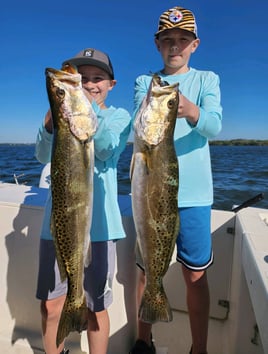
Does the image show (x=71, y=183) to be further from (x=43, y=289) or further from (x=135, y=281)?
(x=135, y=281)

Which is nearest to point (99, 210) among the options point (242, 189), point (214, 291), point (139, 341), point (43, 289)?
point (43, 289)

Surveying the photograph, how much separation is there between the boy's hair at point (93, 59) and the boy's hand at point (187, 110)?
87cm

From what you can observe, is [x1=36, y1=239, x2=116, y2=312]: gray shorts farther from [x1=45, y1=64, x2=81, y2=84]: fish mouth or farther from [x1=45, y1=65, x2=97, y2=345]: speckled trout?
A: [x1=45, y1=64, x2=81, y2=84]: fish mouth

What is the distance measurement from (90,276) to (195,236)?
1.01 metres

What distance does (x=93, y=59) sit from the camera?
8.84 feet

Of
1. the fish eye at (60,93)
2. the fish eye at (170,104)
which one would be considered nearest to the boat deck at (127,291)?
the fish eye at (170,104)

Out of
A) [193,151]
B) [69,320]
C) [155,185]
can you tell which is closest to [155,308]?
[69,320]

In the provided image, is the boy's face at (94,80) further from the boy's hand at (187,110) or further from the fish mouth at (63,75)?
the boy's hand at (187,110)

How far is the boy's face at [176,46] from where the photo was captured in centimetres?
280

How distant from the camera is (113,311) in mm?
3482

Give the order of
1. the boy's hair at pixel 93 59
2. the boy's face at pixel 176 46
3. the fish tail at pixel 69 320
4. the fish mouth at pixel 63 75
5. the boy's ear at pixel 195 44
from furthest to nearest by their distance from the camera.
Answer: the boy's ear at pixel 195 44 → the boy's face at pixel 176 46 → the boy's hair at pixel 93 59 → the fish tail at pixel 69 320 → the fish mouth at pixel 63 75

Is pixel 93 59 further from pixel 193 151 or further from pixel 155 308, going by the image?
pixel 155 308

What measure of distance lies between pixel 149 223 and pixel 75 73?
1.12 metres

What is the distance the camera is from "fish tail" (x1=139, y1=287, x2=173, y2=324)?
7.93 ft
